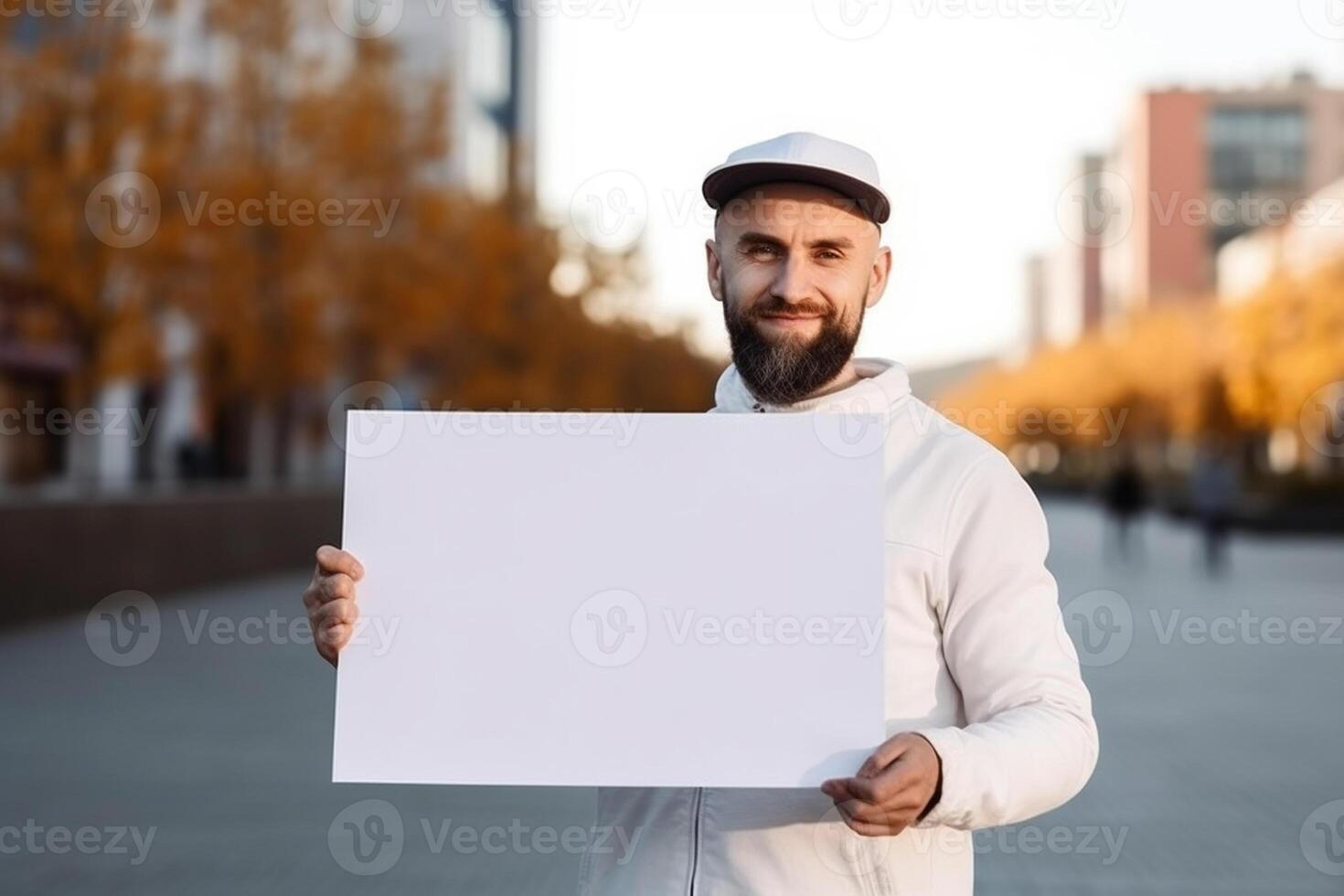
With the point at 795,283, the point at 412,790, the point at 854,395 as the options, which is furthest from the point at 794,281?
the point at 412,790

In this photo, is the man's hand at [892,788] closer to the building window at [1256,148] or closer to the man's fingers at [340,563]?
the man's fingers at [340,563]

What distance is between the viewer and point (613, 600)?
2.82 meters

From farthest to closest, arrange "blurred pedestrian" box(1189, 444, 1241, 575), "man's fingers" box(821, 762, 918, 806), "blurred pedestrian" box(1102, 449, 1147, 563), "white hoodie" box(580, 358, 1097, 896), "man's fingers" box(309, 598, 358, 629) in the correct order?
"blurred pedestrian" box(1102, 449, 1147, 563) → "blurred pedestrian" box(1189, 444, 1241, 575) → "man's fingers" box(309, 598, 358, 629) → "white hoodie" box(580, 358, 1097, 896) → "man's fingers" box(821, 762, 918, 806)

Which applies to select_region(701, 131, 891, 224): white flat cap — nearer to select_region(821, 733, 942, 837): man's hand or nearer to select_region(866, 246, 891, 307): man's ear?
select_region(866, 246, 891, 307): man's ear

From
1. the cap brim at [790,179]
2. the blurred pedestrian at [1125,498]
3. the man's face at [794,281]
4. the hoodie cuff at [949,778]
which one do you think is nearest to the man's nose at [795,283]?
the man's face at [794,281]

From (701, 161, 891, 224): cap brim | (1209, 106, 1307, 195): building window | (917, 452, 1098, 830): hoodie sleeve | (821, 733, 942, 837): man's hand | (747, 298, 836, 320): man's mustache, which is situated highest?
(1209, 106, 1307, 195): building window

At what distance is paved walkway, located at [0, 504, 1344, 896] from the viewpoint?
7695 millimetres

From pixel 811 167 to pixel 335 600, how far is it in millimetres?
981

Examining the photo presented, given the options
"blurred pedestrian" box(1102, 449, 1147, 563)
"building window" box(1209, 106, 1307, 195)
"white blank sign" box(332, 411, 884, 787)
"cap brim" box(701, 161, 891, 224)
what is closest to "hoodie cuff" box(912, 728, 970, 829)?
"white blank sign" box(332, 411, 884, 787)

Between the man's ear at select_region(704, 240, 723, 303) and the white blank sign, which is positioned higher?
the man's ear at select_region(704, 240, 723, 303)

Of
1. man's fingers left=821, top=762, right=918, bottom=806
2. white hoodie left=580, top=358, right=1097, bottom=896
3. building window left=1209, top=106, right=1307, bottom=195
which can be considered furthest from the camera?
building window left=1209, top=106, right=1307, bottom=195

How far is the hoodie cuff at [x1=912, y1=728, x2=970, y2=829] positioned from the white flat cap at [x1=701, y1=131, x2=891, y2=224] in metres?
0.83

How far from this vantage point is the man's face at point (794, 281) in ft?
9.29

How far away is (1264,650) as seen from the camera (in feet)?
57.8
